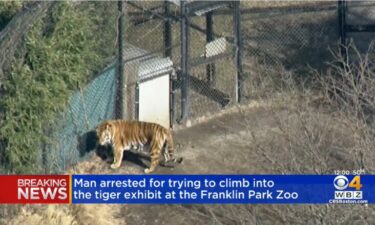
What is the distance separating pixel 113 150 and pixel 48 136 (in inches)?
49.3

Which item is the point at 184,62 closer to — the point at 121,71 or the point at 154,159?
the point at 121,71

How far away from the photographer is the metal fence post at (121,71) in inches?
508

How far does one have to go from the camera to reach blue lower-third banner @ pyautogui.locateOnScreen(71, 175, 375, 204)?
9.16m

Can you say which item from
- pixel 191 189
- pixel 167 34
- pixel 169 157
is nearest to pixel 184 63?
pixel 167 34

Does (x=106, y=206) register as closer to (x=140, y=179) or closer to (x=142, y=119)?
(x=140, y=179)

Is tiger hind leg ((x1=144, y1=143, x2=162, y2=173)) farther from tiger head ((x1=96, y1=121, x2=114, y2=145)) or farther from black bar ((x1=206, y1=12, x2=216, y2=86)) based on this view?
black bar ((x1=206, y1=12, x2=216, y2=86))

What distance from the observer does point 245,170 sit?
1264 centimetres

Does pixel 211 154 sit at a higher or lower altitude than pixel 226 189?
higher

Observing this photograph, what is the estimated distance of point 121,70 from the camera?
13.0 meters

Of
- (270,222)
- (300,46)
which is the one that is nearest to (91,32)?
(270,222)

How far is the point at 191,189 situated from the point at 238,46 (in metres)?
4.96

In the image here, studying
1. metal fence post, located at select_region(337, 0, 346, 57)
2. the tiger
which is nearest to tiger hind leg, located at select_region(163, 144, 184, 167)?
the tiger

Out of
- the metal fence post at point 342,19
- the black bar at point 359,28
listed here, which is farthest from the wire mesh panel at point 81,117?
the black bar at point 359,28

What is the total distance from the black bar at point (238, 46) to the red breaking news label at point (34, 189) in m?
4.71
